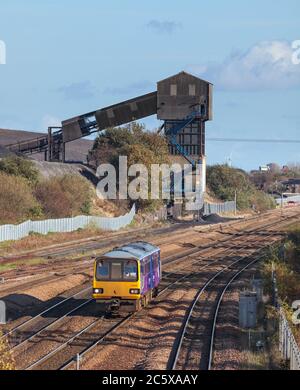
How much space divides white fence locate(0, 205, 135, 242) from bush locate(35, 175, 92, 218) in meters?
1.91

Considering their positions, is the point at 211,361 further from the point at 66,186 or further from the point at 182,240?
the point at 66,186

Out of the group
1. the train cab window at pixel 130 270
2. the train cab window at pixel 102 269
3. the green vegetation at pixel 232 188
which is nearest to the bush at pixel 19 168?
the train cab window at pixel 102 269

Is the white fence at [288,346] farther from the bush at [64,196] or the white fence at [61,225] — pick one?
the bush at [64,196]

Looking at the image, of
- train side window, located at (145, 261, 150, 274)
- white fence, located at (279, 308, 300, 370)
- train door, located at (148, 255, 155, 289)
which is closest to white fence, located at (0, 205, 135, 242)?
train door, located at (148, 255, 155, 289)

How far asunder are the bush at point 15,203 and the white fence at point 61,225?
1567 millimetres

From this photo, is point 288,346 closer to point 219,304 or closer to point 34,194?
point 219,304

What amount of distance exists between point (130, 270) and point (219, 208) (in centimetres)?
7626

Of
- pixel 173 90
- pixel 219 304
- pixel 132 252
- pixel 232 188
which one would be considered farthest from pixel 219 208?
pixel 132 252

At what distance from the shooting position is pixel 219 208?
101 m

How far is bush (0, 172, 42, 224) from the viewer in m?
56.5

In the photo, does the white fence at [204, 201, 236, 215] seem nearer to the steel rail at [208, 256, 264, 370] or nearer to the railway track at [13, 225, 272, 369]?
the steel rail at [208, 256, 264, 370]

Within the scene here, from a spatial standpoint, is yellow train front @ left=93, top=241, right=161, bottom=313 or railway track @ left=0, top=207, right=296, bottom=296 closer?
yellow train front @ left=93, top=241, right=161, bottom=313

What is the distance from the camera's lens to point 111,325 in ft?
81.5
